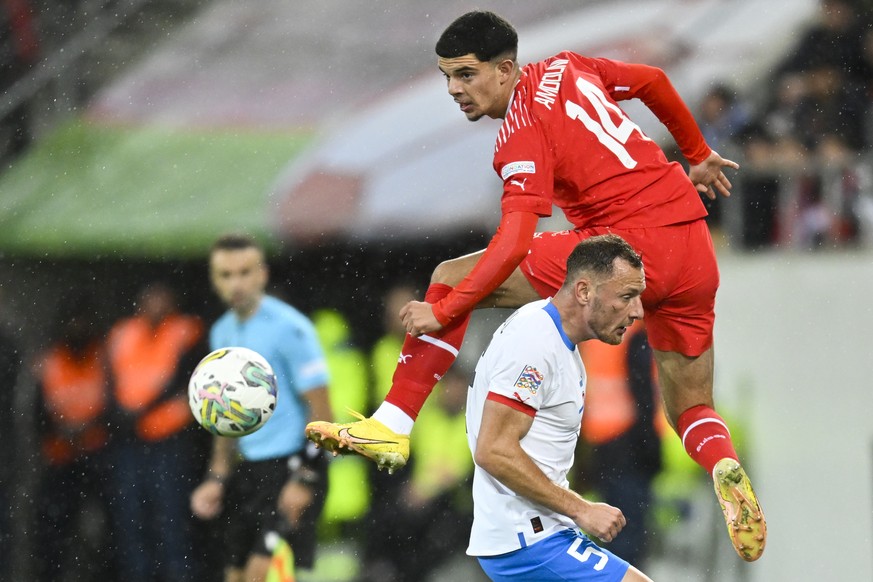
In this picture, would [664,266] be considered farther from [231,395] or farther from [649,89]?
[231,395]

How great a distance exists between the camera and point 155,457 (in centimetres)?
905

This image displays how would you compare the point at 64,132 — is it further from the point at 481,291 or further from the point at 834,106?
the point at 481,291

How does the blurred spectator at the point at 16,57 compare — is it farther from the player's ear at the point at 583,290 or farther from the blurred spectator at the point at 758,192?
the player's ear at the point at 583,290

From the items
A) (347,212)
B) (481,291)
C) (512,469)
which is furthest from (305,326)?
(512,469)

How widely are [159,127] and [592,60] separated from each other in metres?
6.10

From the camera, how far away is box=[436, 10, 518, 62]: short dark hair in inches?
185

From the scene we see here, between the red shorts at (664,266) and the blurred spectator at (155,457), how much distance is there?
474 cm

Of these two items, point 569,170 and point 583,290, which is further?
point 569,170

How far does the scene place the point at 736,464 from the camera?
482 centimetres

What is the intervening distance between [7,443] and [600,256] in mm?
6322

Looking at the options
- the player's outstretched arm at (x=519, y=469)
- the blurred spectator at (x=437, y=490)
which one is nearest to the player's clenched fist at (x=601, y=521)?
the player's outstretched arm at (x=519, y=469)

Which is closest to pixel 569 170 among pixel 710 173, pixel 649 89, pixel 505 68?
pixel 505 68

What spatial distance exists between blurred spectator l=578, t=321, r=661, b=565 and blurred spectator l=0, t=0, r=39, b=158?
4.78m

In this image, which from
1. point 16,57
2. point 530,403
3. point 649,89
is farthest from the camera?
point 16,57
